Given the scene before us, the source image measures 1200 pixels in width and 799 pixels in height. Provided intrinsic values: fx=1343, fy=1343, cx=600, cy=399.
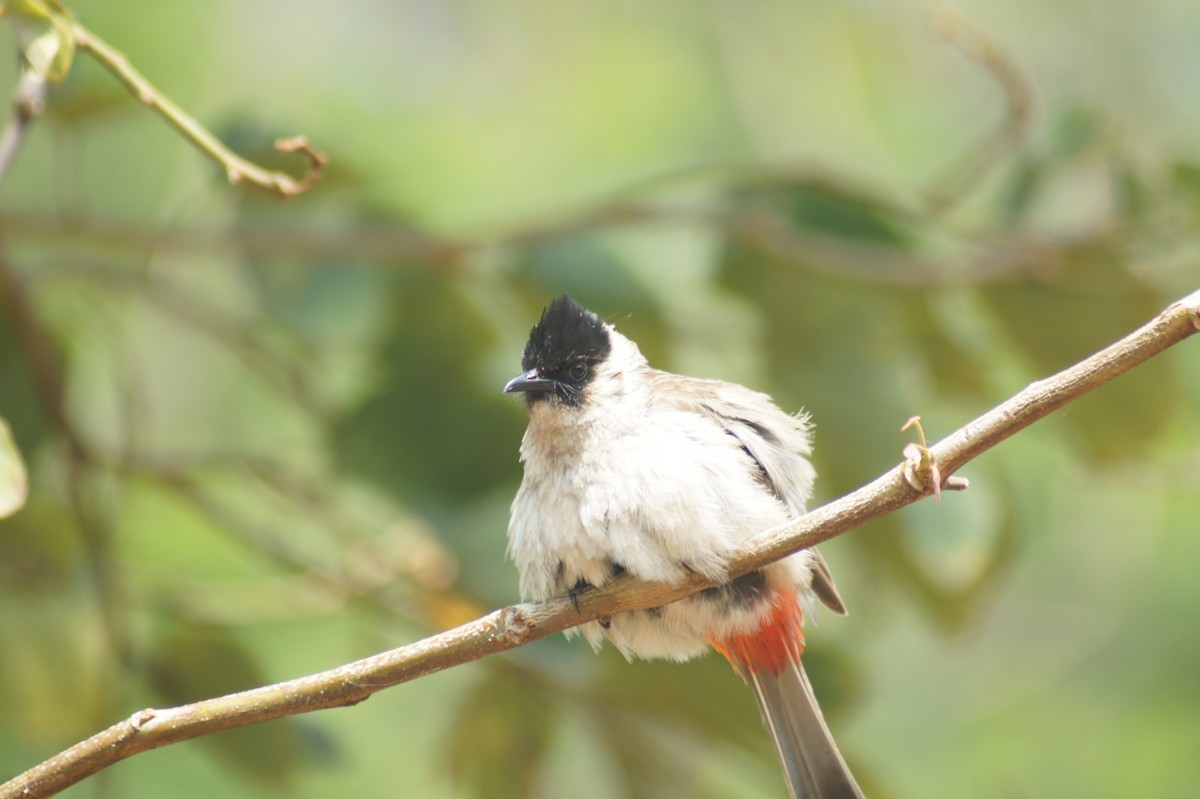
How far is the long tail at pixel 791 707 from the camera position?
2.85 metres

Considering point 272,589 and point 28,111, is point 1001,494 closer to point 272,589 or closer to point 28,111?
point 272,589

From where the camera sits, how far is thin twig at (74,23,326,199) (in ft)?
6.46

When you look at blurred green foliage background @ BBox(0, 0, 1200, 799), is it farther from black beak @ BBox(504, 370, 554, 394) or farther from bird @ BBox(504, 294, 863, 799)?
black beak @ BBox(504, 370, 554, 394)

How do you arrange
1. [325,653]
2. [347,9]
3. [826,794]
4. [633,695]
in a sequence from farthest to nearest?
[347,9] → [325,653] → [633,695] → [826,794]

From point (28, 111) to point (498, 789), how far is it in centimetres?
203

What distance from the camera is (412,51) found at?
6086 millimetres

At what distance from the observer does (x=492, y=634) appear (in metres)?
1.86

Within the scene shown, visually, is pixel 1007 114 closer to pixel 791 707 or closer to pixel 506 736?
pixel 791 707

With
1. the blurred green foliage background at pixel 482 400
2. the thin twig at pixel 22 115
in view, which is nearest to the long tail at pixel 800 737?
the blurred green foliage background at pixel 482 400

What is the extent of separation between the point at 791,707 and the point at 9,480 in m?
1.76

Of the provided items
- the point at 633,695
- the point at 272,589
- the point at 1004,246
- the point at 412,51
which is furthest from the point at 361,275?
the point at 412,51

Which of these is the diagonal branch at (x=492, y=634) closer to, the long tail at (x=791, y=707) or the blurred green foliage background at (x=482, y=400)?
the long tail at (x=791, y=707)

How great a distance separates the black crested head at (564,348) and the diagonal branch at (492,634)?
3.16ft

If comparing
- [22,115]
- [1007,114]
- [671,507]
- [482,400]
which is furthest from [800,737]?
[22,115]
